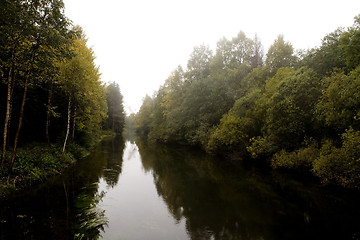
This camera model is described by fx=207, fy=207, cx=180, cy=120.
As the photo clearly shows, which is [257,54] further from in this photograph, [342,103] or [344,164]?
[344,164]

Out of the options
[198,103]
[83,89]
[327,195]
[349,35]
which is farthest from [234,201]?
[198,103]

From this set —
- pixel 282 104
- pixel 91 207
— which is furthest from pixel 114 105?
pixel 91 207

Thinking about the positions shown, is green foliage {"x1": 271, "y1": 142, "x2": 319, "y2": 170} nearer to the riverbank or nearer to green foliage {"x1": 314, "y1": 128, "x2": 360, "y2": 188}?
green foliage {"x1": 314, "y1": 128, "x2": 360, "y2": 188}

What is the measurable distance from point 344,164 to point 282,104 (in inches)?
263

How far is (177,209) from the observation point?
32.4ft

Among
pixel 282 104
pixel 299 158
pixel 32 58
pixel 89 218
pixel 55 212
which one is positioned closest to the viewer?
pixel 89 218

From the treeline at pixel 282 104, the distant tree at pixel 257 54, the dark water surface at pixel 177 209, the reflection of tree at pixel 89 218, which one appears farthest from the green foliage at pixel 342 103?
the distant tree at pixel 257 54

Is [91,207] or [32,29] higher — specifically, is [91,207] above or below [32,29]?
below

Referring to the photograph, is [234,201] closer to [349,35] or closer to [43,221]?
[43,221]

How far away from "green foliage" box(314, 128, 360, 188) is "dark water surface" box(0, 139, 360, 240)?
819 mm

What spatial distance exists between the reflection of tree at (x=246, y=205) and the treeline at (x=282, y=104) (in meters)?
2.75

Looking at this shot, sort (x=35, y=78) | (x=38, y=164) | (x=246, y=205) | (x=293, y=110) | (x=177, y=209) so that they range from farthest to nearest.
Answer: (x=293, y=110)
(x=38, y=164)
(x=35, y=78)
(x=246, y=205)
(x=177, y=209)

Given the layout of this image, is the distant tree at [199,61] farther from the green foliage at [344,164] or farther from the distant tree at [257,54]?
the green foliage at [344,164]

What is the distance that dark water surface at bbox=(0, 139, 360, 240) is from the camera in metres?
7.49
